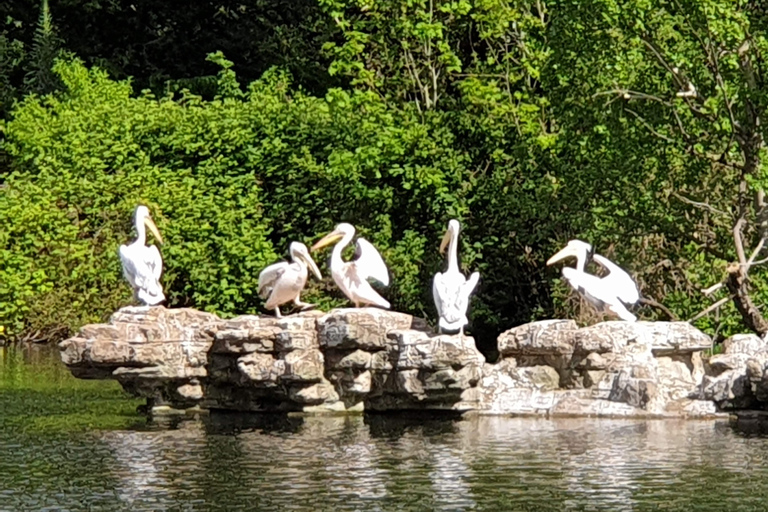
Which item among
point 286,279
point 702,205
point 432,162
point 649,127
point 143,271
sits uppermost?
point 432,162

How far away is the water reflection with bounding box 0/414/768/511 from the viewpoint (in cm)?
1370

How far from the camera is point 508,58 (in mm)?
26219

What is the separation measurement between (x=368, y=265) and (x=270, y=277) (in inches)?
42.8

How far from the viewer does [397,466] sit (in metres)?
15.2

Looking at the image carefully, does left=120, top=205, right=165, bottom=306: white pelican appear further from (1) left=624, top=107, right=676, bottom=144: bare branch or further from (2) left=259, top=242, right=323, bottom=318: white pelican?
(1) left=624, top=107, right=676, bottom=144: bare branch

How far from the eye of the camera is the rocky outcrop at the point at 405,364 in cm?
1798

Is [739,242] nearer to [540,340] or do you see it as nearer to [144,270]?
[540,340]

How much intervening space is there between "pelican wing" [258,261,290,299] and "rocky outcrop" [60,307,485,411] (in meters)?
1.07

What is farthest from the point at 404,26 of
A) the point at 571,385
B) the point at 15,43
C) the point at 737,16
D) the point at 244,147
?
the point at 15,43

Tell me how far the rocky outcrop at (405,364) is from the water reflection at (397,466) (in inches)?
14.1

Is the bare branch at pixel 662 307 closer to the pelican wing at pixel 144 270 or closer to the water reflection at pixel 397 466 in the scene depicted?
the water reflection at pixel 397 466

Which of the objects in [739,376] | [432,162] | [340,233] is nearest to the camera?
[739,376]

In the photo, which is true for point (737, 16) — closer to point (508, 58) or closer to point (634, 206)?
point (634, 206)

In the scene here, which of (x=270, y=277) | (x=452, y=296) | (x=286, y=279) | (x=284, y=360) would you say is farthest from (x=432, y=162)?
(x=284, y=360)
